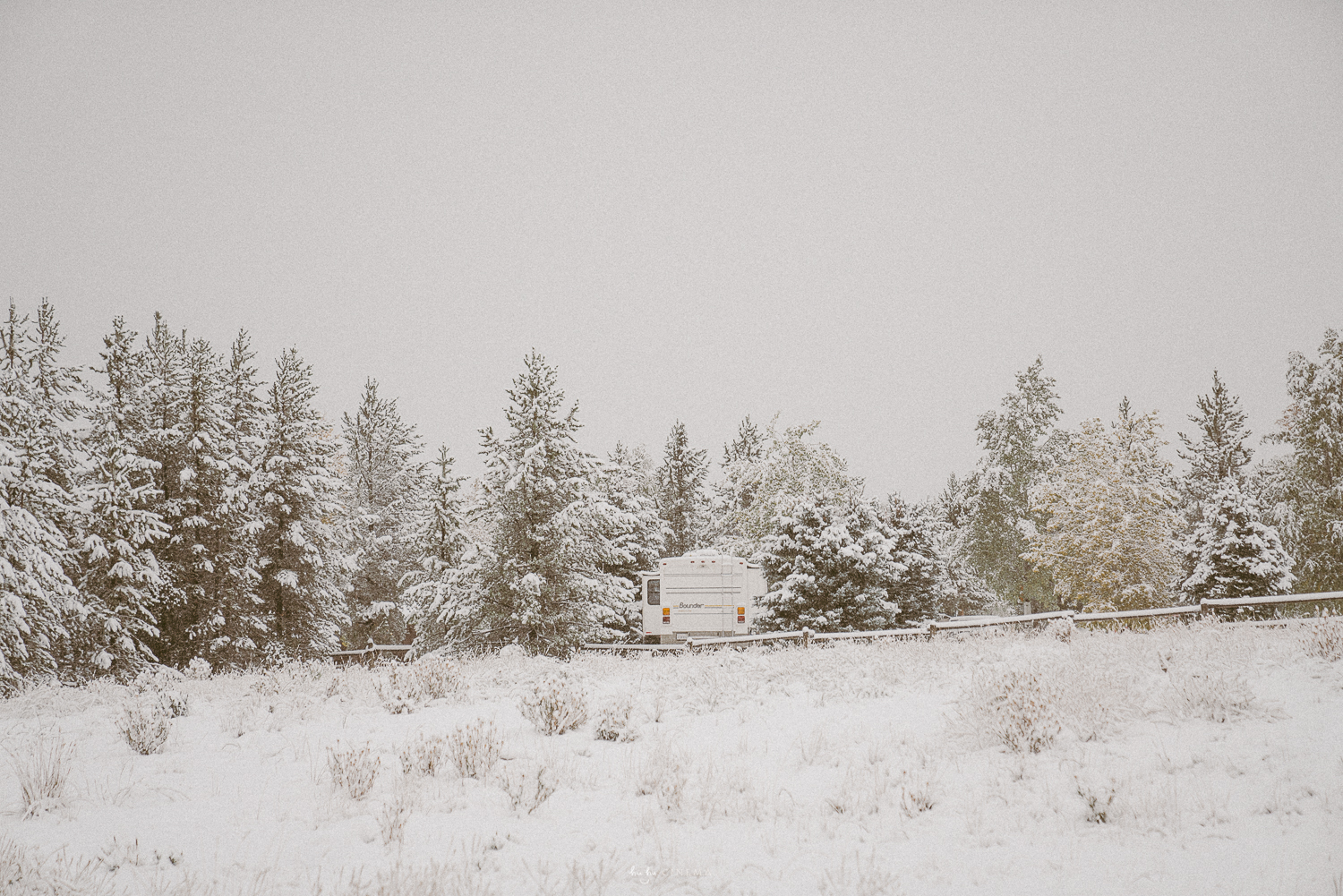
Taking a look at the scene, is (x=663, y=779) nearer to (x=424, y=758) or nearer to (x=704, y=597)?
(x=424, y=758)

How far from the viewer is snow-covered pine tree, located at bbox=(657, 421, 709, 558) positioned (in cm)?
4931

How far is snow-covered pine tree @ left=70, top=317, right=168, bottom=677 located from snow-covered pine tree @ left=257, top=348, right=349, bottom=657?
3487mm

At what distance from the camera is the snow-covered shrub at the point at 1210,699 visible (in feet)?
21.0

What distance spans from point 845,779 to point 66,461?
79.5ft

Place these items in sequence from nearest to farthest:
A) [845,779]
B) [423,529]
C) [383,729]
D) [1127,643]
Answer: [845,779] → [383,729] → [1127,643] → [423,529]

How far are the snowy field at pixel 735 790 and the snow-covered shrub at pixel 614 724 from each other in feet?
0.12

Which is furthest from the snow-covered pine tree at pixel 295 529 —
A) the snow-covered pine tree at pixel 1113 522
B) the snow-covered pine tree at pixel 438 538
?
the snow-covered pine tree at pixel 1113 522

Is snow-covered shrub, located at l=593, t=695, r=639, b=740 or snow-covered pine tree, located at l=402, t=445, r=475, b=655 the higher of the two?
snow-covered pine tree, located at l=402, t=445, r=475, b=655

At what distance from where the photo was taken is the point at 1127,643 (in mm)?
10906

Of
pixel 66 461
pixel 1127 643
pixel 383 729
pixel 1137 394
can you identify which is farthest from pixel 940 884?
pixel 1137 394

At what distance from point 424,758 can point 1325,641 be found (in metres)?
11.1

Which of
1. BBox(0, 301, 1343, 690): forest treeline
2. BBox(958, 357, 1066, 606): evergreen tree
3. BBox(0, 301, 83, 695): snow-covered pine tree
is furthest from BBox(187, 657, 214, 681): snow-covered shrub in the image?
BBox(958, 357, 1066, 606): evergreen tree

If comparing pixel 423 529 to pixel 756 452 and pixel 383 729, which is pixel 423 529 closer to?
pixel 383 729

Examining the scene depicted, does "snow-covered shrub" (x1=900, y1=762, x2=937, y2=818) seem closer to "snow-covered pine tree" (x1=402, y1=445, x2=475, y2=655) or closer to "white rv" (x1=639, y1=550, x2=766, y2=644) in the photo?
"snow-covered pine tree" (x1=402, y1=445, x2=475, y2=655)
